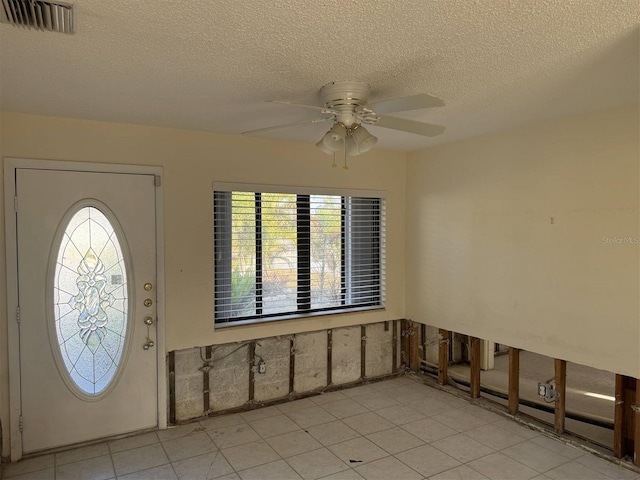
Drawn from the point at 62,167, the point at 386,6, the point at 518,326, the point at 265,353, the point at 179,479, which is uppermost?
the point at 386,6

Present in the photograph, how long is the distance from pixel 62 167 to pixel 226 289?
62.0 inches

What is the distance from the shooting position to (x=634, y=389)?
116 inches

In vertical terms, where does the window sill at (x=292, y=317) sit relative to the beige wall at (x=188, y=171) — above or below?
below

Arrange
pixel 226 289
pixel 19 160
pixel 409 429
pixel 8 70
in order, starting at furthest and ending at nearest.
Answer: pixel 226 289 → pixel 409 429 → pixel 19 160 → pixel 8 70

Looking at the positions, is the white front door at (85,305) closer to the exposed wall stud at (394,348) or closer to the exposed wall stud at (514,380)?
the exposed wall stud at (394,348)

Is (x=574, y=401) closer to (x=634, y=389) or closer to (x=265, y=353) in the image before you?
(x=634, y=389)

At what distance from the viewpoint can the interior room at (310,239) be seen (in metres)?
1.97

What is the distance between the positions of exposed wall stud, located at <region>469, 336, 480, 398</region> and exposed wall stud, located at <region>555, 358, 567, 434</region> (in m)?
0.76

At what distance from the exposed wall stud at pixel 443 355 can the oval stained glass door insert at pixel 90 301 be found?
2.92 meters

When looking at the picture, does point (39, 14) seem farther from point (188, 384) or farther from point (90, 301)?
point (188, 384)

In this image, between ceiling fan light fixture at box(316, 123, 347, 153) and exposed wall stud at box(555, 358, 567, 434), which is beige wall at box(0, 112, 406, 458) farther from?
exposed wall stud at box(555, 358, 567, 434)

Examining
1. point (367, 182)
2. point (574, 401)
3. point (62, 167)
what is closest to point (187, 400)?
point (62, 167)

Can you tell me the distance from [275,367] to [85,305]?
170cm

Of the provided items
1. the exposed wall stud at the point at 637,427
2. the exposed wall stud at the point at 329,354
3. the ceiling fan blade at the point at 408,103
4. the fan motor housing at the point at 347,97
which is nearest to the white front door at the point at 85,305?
the exposed wall stud at the point at 329,354
